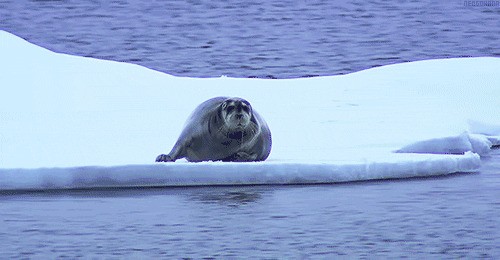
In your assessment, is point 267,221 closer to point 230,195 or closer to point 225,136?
point 230,195

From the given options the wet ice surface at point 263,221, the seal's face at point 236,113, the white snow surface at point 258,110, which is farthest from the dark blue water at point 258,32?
the wet ice surface at point 263,221

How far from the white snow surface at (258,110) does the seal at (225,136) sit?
0.18m

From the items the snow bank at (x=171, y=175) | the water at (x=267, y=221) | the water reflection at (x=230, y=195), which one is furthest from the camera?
the snow bank at (x=171, y=175)

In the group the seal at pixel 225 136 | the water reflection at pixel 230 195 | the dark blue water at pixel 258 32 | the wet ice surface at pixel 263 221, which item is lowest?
the wet ice surface at pixel 263 221

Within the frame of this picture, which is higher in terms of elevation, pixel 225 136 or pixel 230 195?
pixel 225 136

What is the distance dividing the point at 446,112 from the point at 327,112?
109 cm

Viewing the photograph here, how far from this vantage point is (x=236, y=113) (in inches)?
402

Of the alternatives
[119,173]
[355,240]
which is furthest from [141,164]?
[355,240]

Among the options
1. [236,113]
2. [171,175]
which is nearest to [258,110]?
[236,113]

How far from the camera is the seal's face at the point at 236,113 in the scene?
402 inches

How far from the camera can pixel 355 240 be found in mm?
8078

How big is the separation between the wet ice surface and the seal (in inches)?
18.9

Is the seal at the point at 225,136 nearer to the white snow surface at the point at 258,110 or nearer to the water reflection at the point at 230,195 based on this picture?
the white snow surface at the point at 258,110

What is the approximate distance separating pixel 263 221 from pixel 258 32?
25930mm
